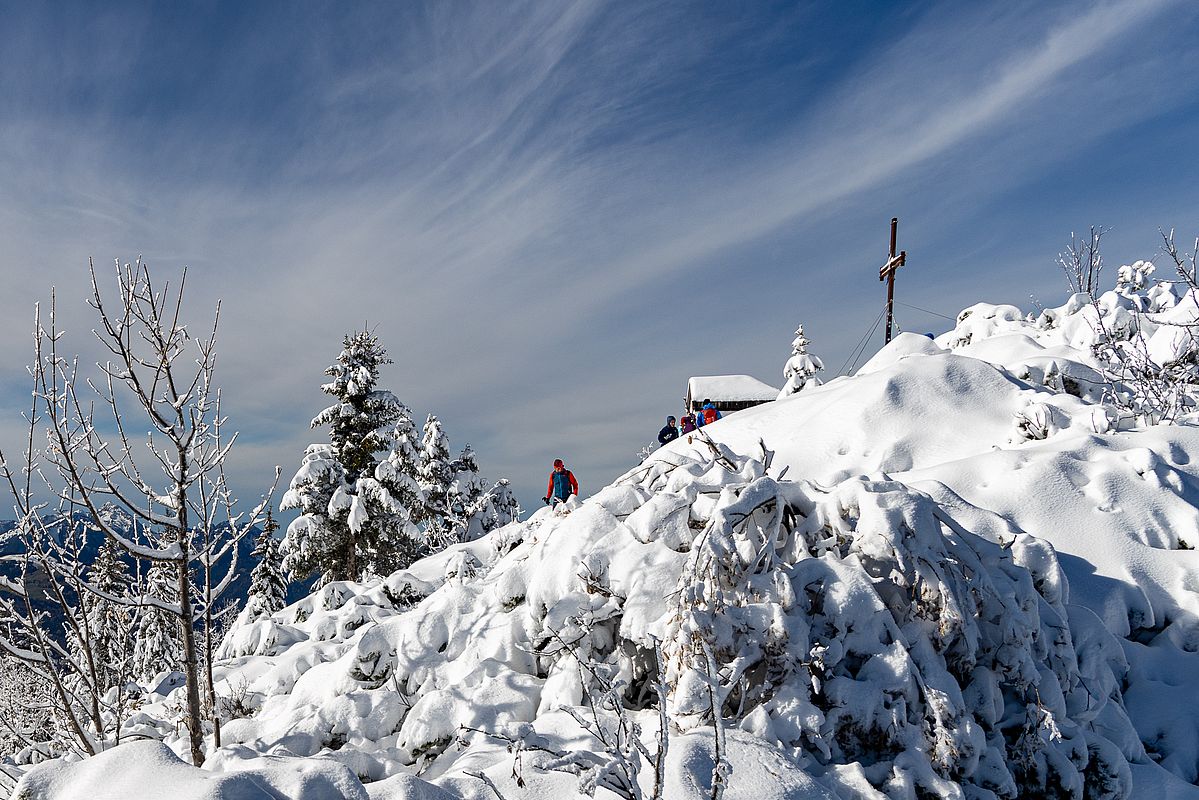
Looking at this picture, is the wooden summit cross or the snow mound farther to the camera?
the wooden summit cross

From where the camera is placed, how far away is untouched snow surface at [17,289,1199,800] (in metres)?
3.39

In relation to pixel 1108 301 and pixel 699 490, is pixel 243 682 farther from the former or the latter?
pixel 1108 301

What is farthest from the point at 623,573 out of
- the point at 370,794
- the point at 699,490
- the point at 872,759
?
the point at 370,794

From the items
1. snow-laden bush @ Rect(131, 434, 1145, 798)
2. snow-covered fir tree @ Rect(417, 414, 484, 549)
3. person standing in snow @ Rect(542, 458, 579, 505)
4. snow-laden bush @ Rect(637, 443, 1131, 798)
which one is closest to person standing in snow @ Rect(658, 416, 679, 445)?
person standing in snow @ Rect(542, 458, 579, 505)

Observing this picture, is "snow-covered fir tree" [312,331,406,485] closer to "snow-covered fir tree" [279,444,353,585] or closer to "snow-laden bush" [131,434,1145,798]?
"snow-covered fir tree" [279,444,353,585]

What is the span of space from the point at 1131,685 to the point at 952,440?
436cm

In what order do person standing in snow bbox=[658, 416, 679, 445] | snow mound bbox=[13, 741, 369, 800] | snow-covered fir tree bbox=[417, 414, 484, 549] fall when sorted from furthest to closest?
snow-covered fir tree bbox=[417, 414, 484, 549]
person standing in snow bbox=[658, 416, 679, 445]
snow mound bbox=[13, 741, 369, 800]

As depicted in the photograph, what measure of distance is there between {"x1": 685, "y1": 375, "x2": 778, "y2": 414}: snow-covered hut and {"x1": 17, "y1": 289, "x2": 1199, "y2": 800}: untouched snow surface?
75.8 feet

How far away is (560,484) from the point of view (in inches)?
523

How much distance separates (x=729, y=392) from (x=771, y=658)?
27.8 m

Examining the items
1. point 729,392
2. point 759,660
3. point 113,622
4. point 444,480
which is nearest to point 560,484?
point 113,622

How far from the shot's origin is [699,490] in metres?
5.77

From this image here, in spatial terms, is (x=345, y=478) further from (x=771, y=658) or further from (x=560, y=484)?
(x=771, y=658)

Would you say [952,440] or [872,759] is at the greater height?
[952,440]
